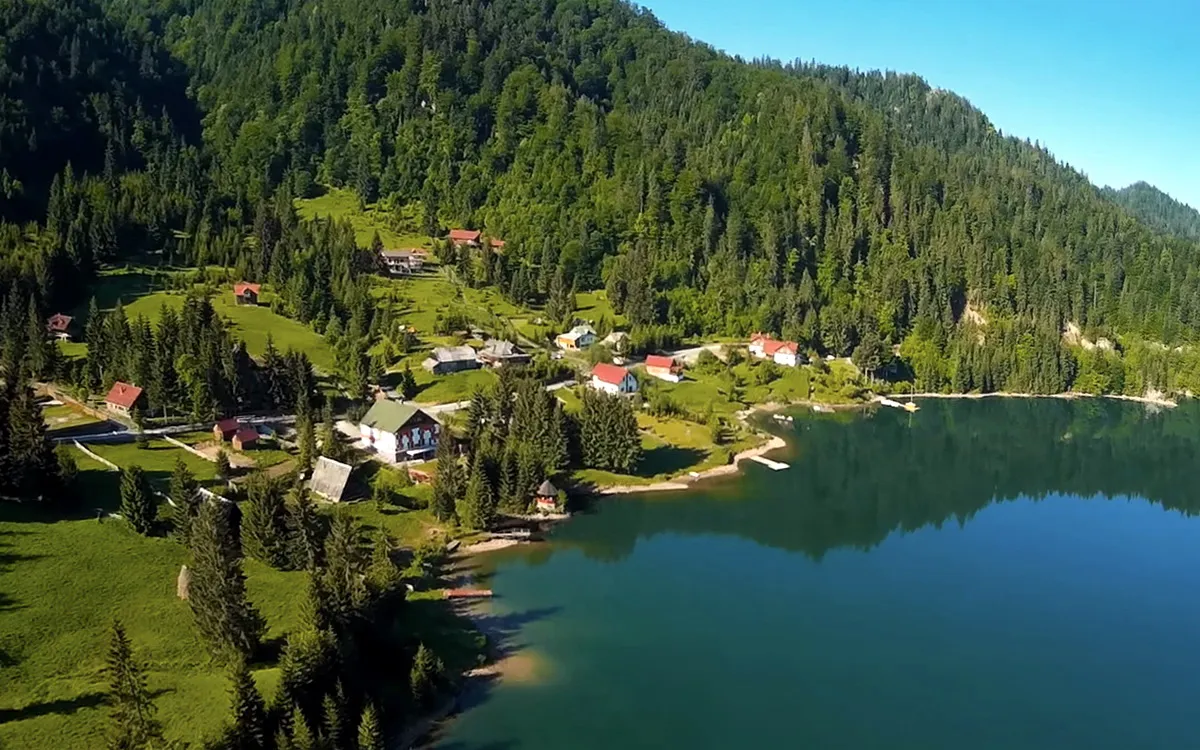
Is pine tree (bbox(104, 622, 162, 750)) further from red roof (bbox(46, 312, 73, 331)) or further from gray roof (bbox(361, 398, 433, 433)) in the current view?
red roof (bbox(46, 312, 73, 331))

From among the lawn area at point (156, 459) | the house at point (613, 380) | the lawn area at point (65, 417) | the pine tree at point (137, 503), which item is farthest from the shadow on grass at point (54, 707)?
the house at point (613, 380)

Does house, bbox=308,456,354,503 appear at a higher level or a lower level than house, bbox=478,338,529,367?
lower

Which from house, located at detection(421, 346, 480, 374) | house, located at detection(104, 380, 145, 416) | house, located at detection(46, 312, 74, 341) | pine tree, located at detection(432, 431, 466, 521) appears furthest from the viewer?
house, located at detection(421, 346, 480, 374)

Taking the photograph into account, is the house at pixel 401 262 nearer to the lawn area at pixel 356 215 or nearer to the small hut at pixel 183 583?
the lawn area at pixel 356 215

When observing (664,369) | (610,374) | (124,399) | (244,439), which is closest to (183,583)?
(244,439)

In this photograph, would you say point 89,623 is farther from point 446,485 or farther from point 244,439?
point 244,439

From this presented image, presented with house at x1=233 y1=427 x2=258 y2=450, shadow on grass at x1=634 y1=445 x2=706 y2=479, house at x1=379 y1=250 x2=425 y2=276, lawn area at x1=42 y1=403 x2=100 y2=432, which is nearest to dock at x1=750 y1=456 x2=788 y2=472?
shadow on grass at x1=634 y1=445 x2=706 y2=479

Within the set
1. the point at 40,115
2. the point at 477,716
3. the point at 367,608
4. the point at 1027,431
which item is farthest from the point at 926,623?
the point at 40,115

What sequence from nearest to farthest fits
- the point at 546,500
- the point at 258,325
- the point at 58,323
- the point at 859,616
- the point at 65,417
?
the point at 859,616 < the point at 546,500 < the point at 65,417 < the point at 58,323 < the point at 258,325
